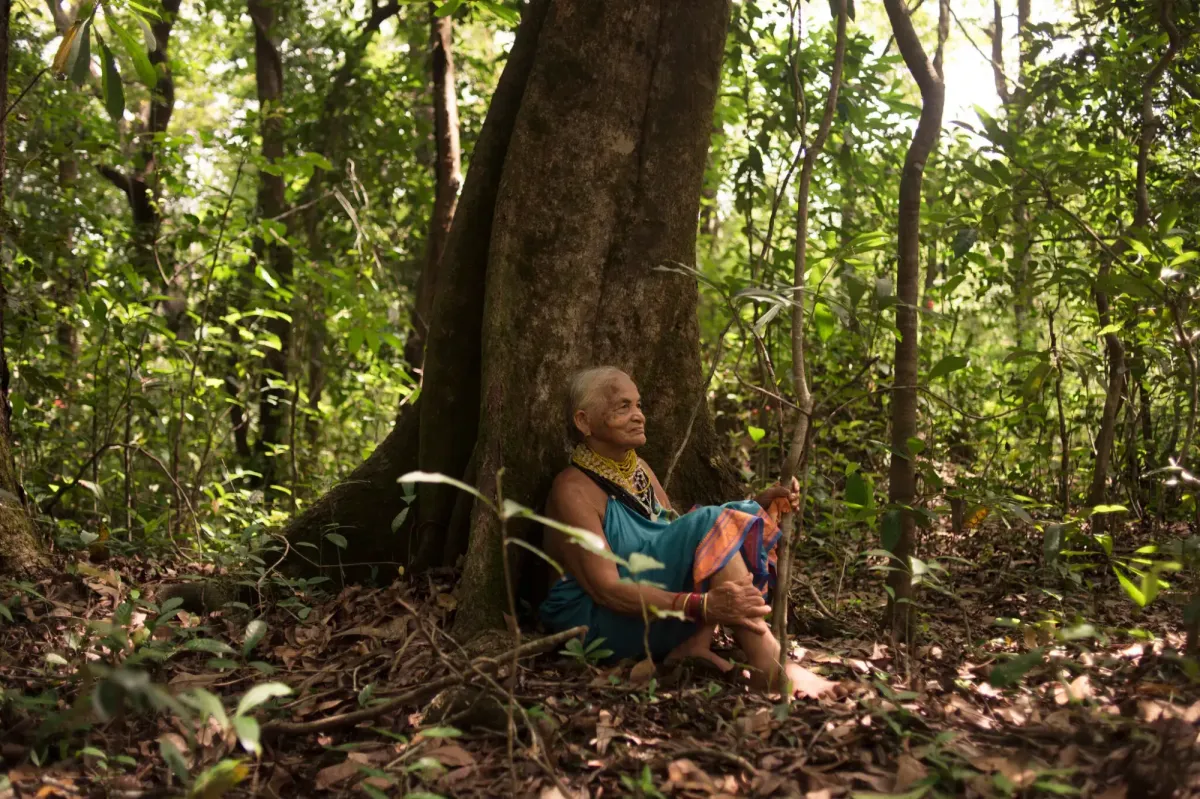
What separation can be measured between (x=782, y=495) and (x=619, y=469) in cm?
61

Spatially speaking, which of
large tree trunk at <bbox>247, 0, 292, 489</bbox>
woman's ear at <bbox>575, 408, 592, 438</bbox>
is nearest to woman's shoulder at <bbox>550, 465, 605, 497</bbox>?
woman's ear at <bbox>575, 408, 592, 438</bbox>

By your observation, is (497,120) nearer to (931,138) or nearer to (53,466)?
(931,138)

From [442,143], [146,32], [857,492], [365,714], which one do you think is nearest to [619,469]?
[857,492]

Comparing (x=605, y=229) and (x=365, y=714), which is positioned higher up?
(x=605, y=229)

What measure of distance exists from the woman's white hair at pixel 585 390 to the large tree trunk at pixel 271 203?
5.21m

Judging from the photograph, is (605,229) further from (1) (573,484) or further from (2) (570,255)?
(1) (573,484)

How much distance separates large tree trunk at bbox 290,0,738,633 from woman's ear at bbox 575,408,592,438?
0.30 m

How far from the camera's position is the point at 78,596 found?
12.4 ft

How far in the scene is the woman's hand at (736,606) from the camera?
123 inches

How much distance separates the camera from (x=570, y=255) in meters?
4.07

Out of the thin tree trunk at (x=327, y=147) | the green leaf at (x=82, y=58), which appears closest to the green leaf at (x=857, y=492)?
the green leaf at (x=82, y=58)

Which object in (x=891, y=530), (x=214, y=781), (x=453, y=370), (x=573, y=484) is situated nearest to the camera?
(x=214, y=781)

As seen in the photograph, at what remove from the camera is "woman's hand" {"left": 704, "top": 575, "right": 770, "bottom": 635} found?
10.3ft

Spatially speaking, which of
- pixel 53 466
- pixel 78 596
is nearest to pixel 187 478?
pixel 53 466
